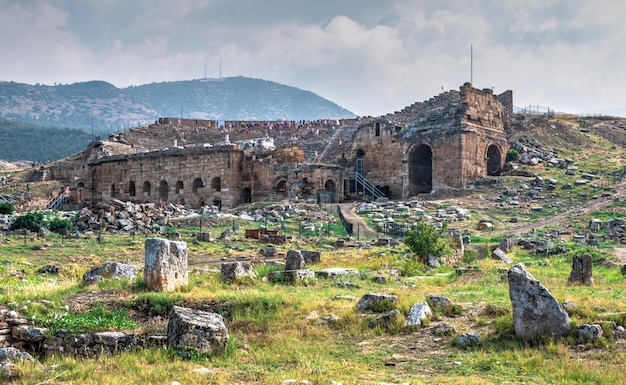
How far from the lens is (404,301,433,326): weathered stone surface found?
8625 millimetres

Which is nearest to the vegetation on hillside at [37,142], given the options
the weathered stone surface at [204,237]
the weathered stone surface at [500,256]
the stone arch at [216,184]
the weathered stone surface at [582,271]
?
the stone arch at [216,184]

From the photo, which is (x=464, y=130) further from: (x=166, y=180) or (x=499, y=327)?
(x=499, y=327)

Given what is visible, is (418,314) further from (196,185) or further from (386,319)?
(196,185)

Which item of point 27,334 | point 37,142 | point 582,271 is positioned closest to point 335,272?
point 582,271

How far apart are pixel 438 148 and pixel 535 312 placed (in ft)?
89.5

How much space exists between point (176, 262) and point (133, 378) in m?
4.67

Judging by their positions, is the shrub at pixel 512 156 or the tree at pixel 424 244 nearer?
the tree at pixel 424 244

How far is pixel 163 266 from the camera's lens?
428 inches

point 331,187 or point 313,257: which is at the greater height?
point 331,187

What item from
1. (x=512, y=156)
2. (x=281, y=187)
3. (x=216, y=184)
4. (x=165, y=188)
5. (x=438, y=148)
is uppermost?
(x=438, y=148)

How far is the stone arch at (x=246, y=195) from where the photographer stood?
36.3m

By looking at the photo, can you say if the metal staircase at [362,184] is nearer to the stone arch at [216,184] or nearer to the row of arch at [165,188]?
the stone arch at [216,184]

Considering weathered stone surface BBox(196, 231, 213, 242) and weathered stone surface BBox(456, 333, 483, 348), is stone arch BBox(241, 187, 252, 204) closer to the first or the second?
weathered stone surface BBox(196, 231, 213, 242)

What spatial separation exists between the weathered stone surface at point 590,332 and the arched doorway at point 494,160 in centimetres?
2986
